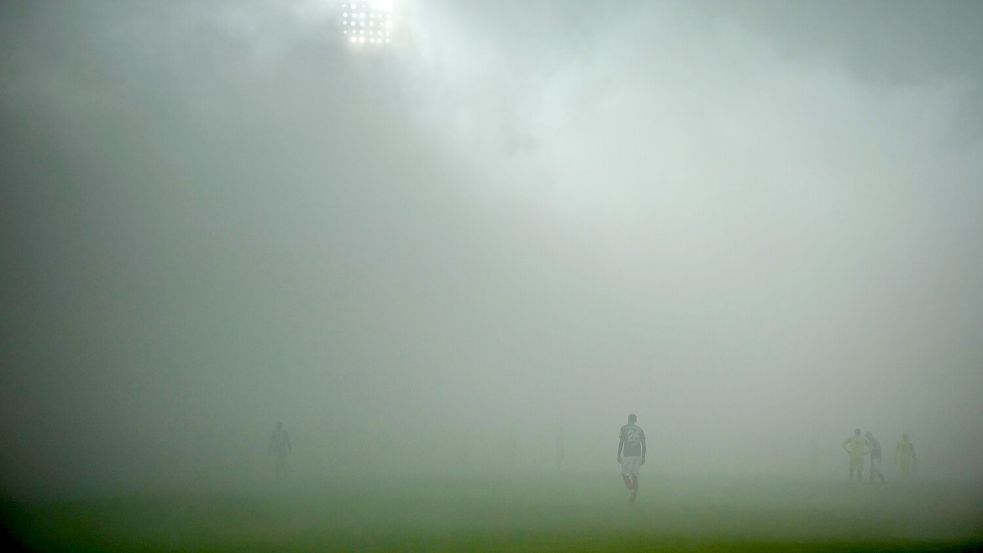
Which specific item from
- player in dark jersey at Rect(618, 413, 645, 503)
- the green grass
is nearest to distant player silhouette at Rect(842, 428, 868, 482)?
the green grass

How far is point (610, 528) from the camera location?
16609 mm

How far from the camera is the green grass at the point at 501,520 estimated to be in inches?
586

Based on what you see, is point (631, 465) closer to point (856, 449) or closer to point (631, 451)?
point (631, 451)

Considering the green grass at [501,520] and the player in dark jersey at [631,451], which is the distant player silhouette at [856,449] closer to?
the green grass at [501,520]

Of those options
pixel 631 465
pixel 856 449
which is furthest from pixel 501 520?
pixel 856 449

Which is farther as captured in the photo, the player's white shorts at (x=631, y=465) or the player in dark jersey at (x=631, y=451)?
the player in dark jersey at (x=631, y=451)

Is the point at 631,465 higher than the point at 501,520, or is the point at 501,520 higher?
the point at 631,465

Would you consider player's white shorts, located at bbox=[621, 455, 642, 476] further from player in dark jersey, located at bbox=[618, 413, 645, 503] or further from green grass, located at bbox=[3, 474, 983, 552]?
green grass, located at bbox=[3, 474, 983, 552]

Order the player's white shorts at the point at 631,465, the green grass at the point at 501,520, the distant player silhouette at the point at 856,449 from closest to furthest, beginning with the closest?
the green grass at the point at 501,520
the player's white shorts at the point at 631,465
the distant player silhouette at the point at 856,449

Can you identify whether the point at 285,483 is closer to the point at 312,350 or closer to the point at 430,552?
the point at 430,552

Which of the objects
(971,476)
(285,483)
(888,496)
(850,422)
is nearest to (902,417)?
(850,422)

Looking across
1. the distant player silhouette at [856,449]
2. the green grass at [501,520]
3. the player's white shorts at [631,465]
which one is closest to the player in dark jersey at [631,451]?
the player's white shorts at [631,465]

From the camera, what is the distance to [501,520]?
58.4 feet

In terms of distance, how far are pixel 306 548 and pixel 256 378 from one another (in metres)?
44.5
